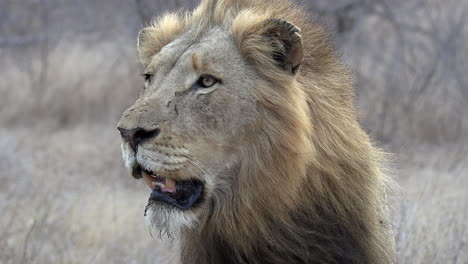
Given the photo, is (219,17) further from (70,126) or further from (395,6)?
(70,126)

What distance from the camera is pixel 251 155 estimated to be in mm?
3625

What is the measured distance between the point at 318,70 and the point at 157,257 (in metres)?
2.90

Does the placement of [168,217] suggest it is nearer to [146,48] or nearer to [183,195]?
[183,195]

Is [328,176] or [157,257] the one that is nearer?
[328,176]

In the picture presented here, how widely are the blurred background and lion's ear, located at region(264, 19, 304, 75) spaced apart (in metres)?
2.31

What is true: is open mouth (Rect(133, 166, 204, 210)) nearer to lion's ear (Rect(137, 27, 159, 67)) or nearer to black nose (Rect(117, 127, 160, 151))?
black nose (Rect(117, 127, 160, 151))

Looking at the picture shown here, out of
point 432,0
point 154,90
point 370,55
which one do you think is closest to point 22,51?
point 370,55

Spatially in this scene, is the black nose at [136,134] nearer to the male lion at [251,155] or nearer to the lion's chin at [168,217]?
the male lion at [251,155]

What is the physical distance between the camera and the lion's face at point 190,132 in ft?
11.4

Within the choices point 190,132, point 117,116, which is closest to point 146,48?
point 190,132

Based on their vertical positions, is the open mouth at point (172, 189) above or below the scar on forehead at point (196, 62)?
below

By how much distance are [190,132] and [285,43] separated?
1.91 ft

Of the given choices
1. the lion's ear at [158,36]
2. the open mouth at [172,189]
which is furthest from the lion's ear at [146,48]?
the open mouth at [172,189]

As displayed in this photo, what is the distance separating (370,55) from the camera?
11844 millimetres
